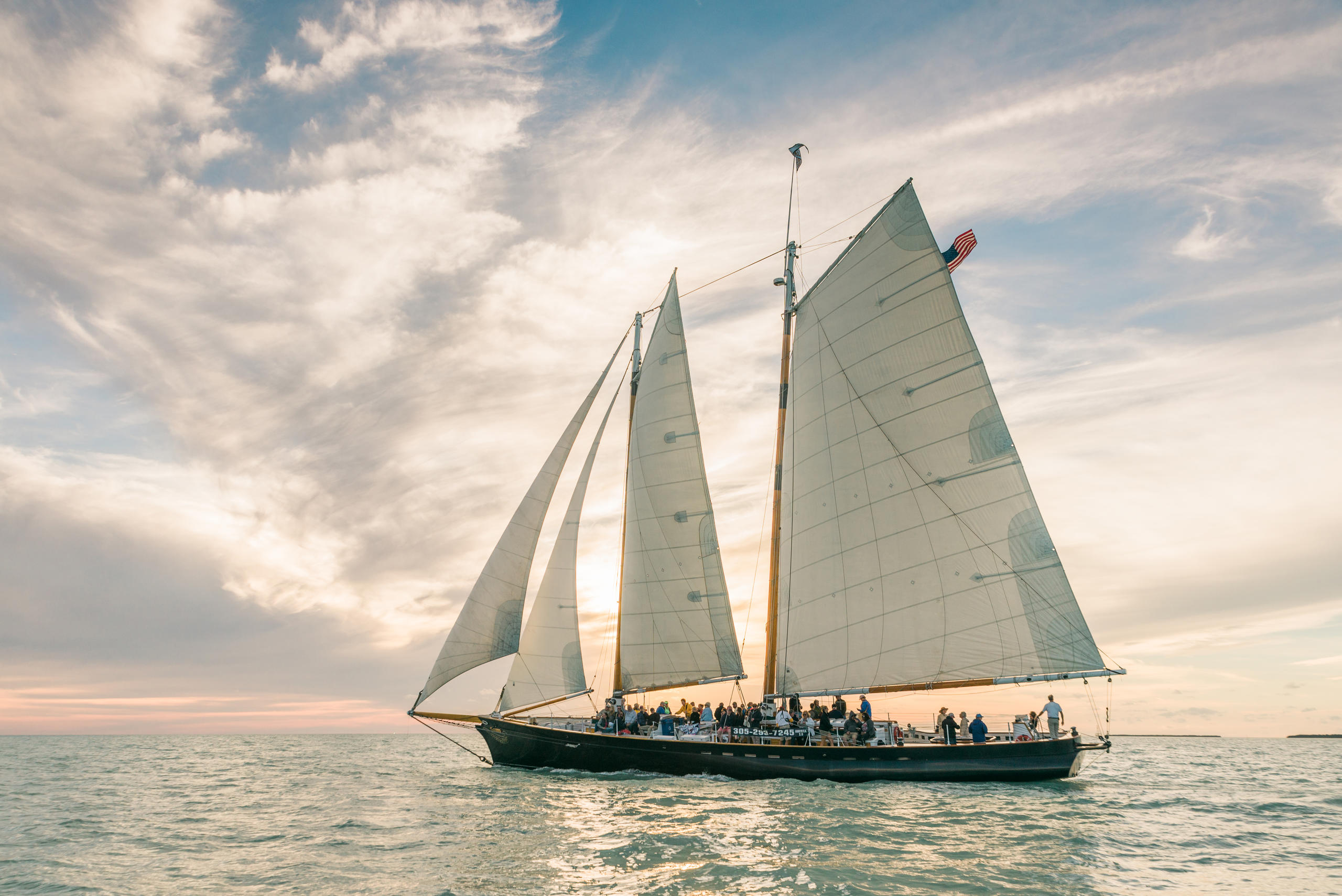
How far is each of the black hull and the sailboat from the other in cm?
7

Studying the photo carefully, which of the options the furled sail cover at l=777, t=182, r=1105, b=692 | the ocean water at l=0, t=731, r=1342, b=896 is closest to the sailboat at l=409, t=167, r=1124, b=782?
the furled sail cover at l=777, t=182, r=1105, b=692

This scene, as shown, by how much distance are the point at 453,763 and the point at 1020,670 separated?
37303mm

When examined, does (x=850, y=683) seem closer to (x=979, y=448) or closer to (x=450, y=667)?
(x=979, y=448)

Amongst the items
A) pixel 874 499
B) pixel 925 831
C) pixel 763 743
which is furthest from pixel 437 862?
pixel 874 499

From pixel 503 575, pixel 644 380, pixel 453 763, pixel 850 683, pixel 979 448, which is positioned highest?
pixel 644 380

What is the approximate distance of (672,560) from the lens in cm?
3450

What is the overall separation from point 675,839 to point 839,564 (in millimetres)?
14432

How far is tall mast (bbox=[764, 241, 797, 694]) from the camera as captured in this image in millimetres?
31609

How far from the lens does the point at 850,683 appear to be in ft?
95.0

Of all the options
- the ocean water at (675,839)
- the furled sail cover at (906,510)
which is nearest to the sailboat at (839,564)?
the furled sail cover at (906,510)

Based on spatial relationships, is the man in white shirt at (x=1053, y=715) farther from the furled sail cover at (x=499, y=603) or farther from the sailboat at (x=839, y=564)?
the furled sail cover at (x=499, y=603)

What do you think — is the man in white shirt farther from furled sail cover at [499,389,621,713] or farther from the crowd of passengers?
furled sail cover at [499,389,621,713]

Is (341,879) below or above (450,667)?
below

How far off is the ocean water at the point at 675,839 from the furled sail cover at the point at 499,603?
4.79 m
